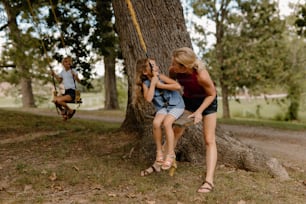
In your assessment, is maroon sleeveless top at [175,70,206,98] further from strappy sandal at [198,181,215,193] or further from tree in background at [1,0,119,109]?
tree in background at [1,0,119,109]

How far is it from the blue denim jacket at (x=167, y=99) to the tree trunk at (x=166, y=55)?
1.40 m

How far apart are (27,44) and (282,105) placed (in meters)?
15.7

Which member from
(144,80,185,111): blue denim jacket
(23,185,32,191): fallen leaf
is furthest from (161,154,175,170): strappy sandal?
(23,185,32,191): fallen leaf

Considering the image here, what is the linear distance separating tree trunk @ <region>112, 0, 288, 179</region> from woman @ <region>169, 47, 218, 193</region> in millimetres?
1126

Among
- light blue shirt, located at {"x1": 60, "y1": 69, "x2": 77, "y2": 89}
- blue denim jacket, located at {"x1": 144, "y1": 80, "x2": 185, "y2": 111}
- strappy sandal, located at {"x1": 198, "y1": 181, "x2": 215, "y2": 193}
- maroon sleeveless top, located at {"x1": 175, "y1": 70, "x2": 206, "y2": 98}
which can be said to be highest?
light blue shirt, located at {"x1": 60, "y1": 69, "x2": 77, "y2": 89}

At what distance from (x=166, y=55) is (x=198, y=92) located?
1639 mm

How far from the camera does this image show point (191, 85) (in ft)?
15.7

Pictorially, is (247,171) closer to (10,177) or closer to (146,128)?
(146,128)

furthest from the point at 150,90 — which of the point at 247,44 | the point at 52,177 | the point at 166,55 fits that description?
the point at 247,44

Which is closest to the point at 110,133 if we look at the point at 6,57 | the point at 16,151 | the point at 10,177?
the point at 16,151

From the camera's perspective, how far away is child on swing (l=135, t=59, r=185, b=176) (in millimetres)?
4629

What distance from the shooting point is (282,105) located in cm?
2361

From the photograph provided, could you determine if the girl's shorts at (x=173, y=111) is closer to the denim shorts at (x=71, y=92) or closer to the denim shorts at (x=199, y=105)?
the denim shorts at (x=199, y=105)

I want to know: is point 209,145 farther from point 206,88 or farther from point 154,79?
point 154,79
